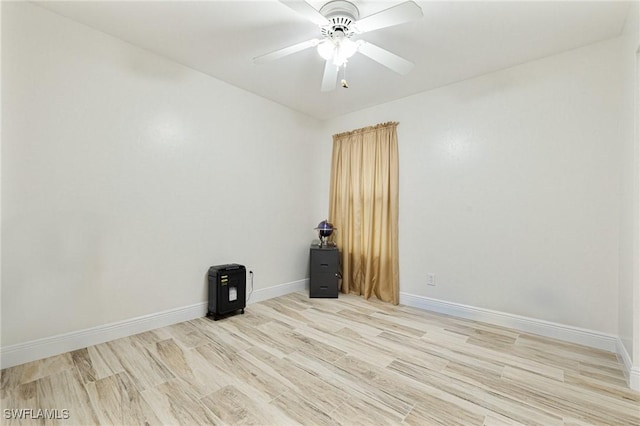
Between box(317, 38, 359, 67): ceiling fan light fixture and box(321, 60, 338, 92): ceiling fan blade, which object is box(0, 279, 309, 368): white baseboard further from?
box(317, 38, 359, 67): ceiling fan light fixture

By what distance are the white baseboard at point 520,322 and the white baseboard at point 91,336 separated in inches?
101

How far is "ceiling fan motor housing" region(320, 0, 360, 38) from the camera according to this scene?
1863mm

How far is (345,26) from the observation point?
193cm

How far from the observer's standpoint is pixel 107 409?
1541mm

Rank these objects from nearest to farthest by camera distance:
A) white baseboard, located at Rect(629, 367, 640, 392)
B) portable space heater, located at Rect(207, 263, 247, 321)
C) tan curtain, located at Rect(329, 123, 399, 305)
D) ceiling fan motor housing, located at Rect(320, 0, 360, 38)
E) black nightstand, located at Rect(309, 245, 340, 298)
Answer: white baseboard, located at Rect(629, 367, 640, 392)
ceiling fan motor housing, located at Rect(320, 0, 360, 38)
portable space heater, located at Rect(207, 263, 247, 321)
tan curtain, located at Rect(329, 123, 399, 305)
black nightstand, located at Rect(309, 245, 340, 298)

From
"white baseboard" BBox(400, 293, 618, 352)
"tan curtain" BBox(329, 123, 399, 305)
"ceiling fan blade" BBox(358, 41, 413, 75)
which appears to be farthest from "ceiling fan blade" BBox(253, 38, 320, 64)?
"white baseboard" BBox(400, 293, 618, 352)

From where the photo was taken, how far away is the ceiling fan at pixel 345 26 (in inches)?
63.9

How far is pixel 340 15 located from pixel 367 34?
1.70ft

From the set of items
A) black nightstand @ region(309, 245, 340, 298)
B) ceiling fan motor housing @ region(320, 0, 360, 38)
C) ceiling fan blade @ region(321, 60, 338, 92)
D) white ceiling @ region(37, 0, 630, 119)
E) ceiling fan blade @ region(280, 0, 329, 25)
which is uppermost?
white ceiling @ region(37, 0, 630, 119)

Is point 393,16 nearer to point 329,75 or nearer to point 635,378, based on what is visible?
point 329,75

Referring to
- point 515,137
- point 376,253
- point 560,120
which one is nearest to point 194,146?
point 376,253

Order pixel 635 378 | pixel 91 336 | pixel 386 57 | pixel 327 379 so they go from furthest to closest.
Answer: pixel 91 336, pixel 386 57, pixel 327 379, pixel 635 378

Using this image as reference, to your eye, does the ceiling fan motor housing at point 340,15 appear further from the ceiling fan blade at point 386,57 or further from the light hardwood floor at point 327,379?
the light hardwood floor at point 327,379

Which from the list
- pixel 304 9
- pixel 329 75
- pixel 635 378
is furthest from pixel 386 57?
pixel 635 378
